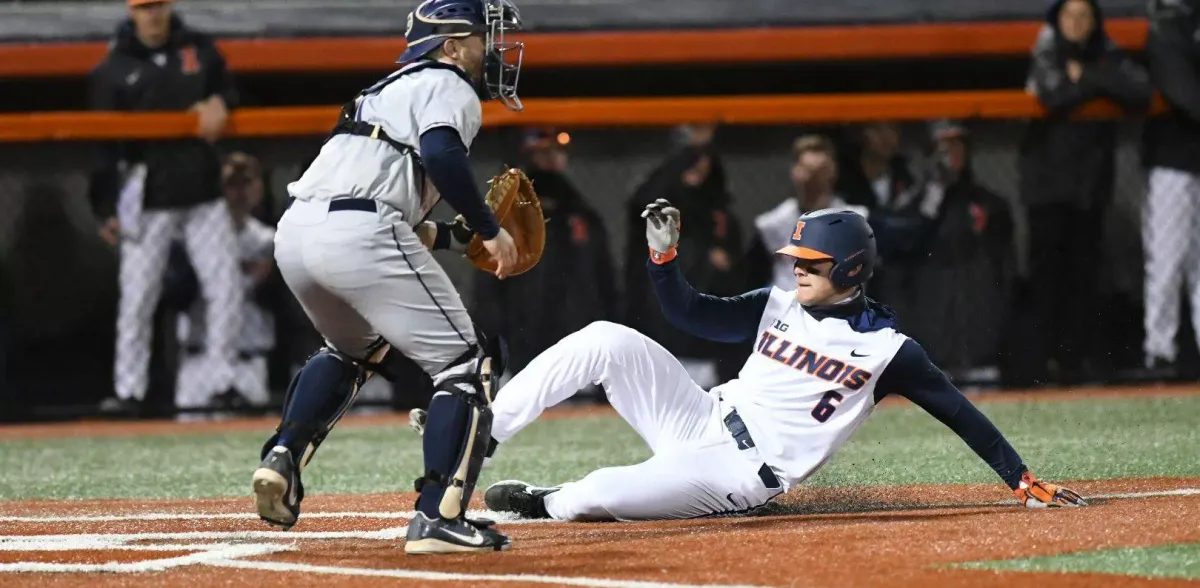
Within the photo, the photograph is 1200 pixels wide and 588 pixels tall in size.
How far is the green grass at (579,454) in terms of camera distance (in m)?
6.41

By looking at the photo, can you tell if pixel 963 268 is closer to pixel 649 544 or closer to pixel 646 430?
pixel 646 430

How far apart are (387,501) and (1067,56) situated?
5.10 m

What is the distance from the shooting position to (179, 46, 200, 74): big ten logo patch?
932 cm

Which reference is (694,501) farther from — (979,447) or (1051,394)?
(1051,394)

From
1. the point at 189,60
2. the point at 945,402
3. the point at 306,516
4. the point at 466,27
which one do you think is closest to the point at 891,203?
the point at 189,60

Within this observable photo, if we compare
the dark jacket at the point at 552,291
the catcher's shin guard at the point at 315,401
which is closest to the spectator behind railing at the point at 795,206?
the dark jacket at the point at 552,291

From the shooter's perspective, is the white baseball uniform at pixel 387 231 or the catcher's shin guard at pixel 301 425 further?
the catcher's shin guard at pixel 301 425

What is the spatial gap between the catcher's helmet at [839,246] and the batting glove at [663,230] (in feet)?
1.12

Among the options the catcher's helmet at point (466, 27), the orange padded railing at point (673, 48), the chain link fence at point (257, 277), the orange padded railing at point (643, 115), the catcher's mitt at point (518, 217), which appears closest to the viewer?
the catcher's helmet at point (466, 27)

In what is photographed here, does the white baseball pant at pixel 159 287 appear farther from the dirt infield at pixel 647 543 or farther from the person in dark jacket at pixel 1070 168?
the person in dark jacket at pixel 1070 168

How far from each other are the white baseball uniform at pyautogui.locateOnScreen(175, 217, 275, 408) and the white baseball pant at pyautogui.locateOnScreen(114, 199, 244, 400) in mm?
70

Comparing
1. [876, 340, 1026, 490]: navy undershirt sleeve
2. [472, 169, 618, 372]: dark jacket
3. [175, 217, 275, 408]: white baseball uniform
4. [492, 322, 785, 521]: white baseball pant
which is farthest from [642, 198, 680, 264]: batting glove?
[175, 217, 275, 408]: white baseball uniform

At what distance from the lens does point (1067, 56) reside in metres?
9.20

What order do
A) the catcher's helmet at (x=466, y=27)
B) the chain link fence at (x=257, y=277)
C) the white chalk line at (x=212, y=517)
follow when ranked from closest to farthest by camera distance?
the catcher's helmet at (x=466, y=27) < the white chalk line at (x=212, y=517) < the chain link fence at (x=257, y=277)
